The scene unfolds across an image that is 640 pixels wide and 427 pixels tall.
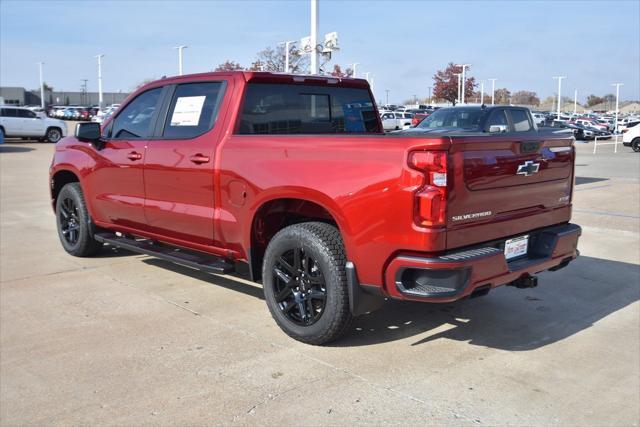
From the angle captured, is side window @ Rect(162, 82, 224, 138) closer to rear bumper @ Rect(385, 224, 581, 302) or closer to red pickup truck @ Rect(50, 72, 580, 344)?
red pickup truck @ Rect(50, 72, 580, 344)

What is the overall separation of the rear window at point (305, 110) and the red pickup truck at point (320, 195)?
0.01 meters

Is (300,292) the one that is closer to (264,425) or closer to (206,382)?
(206,382)

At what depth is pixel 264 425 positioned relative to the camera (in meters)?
3.27

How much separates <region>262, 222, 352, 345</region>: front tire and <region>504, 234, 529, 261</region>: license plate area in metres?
1.11

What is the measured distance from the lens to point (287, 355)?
4.22 meters

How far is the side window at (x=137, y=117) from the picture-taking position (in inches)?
227

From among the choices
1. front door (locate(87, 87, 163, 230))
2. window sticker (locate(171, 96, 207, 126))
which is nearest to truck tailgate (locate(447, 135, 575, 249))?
window sticker (locate(171, 96, 207, 126))

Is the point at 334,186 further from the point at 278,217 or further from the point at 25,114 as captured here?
the point at 25,114

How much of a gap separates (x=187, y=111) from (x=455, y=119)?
914 cm

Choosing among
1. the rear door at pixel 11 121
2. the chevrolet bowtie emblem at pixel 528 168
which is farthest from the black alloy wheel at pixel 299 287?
the rear door at pixel 11 121

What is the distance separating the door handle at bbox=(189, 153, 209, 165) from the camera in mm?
4941

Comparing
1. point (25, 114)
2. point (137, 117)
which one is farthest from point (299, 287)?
point (25, 114)

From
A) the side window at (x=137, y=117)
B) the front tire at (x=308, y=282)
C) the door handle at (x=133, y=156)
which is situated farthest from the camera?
the side window at (x=137, y=117)

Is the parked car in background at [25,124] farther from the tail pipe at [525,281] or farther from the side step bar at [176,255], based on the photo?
the tail pipe at [525,281]
